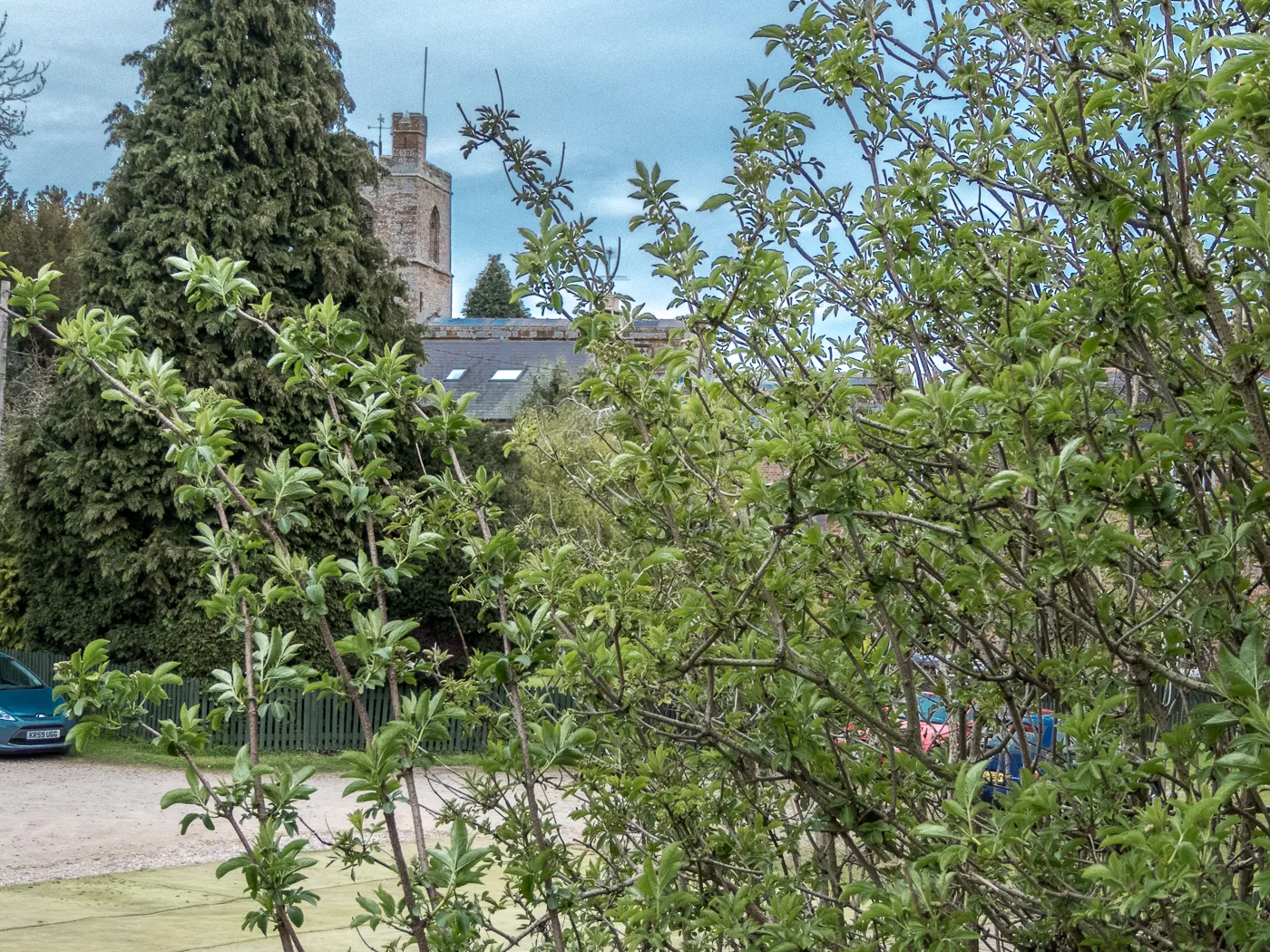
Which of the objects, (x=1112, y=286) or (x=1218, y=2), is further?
(x=1218, y=2)

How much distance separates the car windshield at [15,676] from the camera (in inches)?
693

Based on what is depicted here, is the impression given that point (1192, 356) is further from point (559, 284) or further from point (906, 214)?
point (559, 284)

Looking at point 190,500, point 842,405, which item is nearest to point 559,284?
point 842,405

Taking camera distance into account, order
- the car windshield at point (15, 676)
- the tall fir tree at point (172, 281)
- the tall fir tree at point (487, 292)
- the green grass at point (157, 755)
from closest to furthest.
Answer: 1. the green grass at point (157, 755)
2. the car windshield at point (15, 676)
3. the tall fir tree at point (172, 281)
4. the tall fir tree at point (487, 292)

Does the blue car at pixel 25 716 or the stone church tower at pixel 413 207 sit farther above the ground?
the stone church tower at pixel 413 207

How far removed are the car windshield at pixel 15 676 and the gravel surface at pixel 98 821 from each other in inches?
39.6

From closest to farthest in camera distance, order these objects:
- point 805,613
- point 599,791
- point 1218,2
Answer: point 805,613, point 599,791, point 1218,2

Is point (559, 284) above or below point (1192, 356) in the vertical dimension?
above

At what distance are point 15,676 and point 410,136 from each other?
188 ft

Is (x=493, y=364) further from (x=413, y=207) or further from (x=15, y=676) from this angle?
(x=413, y=207)

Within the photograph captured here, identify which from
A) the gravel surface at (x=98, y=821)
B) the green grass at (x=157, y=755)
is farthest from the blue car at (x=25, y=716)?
the green grass at (x=157, y=755)

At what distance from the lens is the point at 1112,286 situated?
2590 mm

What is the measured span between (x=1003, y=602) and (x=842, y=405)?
594mm

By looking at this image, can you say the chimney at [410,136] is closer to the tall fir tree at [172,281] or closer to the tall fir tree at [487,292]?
the tall fir tree at [487,292]
